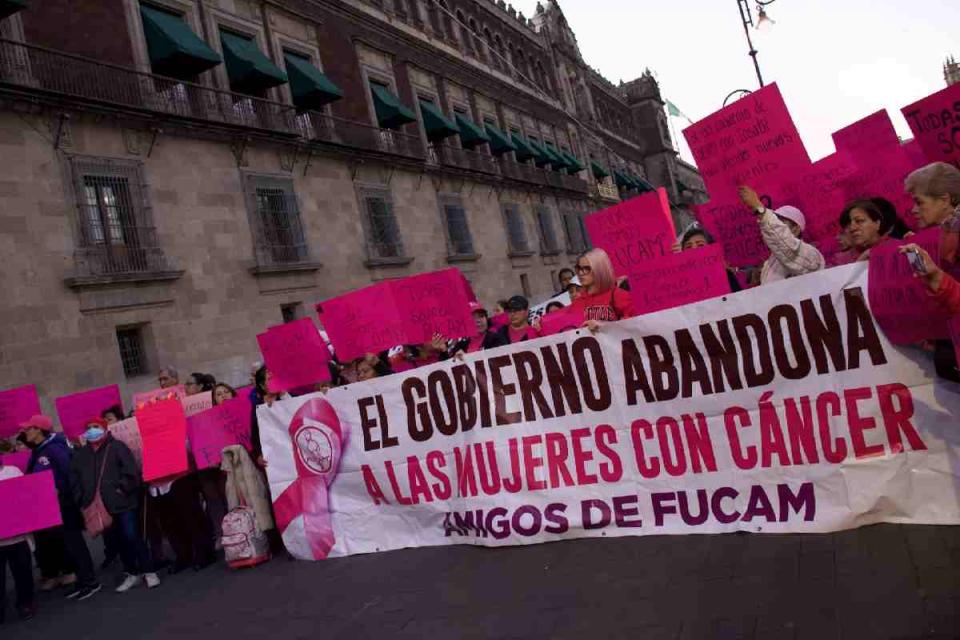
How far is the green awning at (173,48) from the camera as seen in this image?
48.9ft

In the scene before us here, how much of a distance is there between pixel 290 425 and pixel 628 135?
53051mm

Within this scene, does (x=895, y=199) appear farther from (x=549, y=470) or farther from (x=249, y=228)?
(x=249, y=228)

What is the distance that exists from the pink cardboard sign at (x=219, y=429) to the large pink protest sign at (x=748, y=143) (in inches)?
174

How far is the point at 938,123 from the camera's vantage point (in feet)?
14.4

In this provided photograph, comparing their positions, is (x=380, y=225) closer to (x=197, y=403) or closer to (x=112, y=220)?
(x=112, y=220)

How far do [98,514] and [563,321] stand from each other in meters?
4.55

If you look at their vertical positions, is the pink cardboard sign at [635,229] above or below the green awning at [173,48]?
below

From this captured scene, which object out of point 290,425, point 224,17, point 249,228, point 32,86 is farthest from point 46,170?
point 290,425

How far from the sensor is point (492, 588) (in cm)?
444

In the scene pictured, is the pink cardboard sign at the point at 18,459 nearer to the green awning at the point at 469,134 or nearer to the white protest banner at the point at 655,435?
the white protest banner at the point at 655,435

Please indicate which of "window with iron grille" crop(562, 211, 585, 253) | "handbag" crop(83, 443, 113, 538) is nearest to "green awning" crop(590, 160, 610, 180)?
"window with iron grille" crop(562, 211, 585, 253)

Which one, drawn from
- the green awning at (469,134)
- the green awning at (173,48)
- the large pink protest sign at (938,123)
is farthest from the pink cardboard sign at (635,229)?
the green awning at (469,134)

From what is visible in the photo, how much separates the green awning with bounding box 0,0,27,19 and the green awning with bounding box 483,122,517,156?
18.7 m

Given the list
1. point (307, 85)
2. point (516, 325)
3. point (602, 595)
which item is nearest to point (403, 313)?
point (516, 325)
